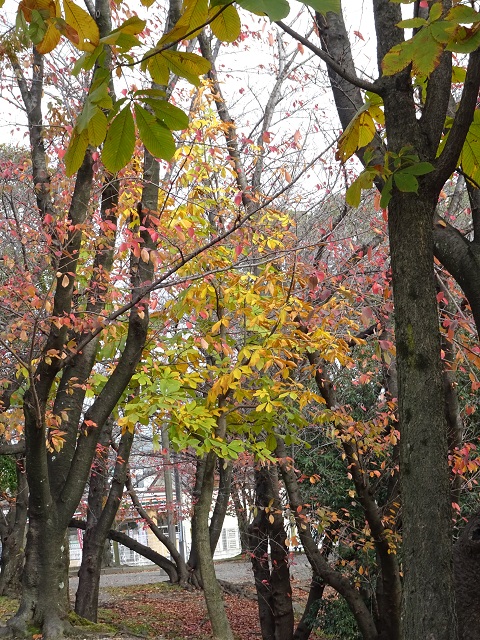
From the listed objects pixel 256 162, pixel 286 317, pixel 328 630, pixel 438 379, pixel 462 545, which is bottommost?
pixel 328 630

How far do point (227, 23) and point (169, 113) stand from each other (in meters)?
0.29

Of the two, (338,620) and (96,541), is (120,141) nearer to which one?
(338,620)

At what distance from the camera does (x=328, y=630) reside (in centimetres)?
1263

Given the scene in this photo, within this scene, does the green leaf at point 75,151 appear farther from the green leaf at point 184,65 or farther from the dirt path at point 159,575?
the dirt path at point 159,575

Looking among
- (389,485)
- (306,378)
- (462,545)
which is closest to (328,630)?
(389,485)

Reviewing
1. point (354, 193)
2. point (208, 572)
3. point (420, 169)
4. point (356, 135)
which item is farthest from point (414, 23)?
point (208, 572)

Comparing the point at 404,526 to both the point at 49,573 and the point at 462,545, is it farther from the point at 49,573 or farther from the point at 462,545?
the point at 49,573

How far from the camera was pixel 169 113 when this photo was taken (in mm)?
1933

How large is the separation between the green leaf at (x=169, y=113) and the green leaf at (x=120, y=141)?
2.8 inches

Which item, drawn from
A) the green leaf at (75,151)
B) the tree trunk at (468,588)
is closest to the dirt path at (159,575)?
the tree trunk at (468,588)

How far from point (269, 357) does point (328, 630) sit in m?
7.37

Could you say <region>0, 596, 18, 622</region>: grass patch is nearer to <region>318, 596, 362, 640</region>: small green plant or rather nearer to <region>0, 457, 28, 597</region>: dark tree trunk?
<region>0, 457, 28, 597</region>: dark tree trunk

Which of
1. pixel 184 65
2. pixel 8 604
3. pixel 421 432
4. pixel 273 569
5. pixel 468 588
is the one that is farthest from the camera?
pixel 8 604

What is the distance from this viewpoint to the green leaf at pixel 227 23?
192cm
